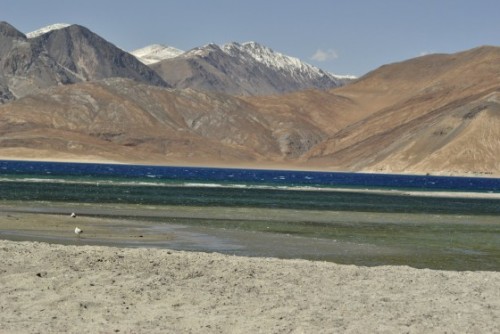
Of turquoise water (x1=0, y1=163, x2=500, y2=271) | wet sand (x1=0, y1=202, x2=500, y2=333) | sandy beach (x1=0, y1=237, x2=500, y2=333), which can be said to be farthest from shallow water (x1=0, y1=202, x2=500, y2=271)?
sandy beach (x1=0, y1=237, x2=500, y2=333)

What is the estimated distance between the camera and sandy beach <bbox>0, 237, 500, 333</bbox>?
Result: 16141 millimetres

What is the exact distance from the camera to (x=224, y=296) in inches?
739

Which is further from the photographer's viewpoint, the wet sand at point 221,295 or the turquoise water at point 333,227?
the turquoise water at point 333,227

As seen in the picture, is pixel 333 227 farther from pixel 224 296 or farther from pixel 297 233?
pixel 224 296

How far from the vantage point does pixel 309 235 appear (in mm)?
39281

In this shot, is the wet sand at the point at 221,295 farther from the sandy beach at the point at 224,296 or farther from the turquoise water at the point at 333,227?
the turquoise water at the point at 333,227

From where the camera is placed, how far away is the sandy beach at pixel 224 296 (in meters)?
16.1

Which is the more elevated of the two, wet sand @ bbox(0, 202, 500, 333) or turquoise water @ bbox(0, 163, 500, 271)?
wet sand @ bbox(0, 202, 500, 333)

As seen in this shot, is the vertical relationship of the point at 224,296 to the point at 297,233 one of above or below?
above

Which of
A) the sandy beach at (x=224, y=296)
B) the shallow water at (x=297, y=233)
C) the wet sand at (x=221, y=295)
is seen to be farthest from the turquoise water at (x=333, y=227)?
the sandy beach at (x=224, y=296)

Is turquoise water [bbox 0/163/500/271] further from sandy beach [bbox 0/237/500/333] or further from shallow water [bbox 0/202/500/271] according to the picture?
sandy beach [bbox 0/237/500/333]

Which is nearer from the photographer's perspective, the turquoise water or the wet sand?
the wet sand

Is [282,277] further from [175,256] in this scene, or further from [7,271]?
[7,271]

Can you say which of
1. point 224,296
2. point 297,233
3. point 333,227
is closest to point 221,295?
point 224,296
